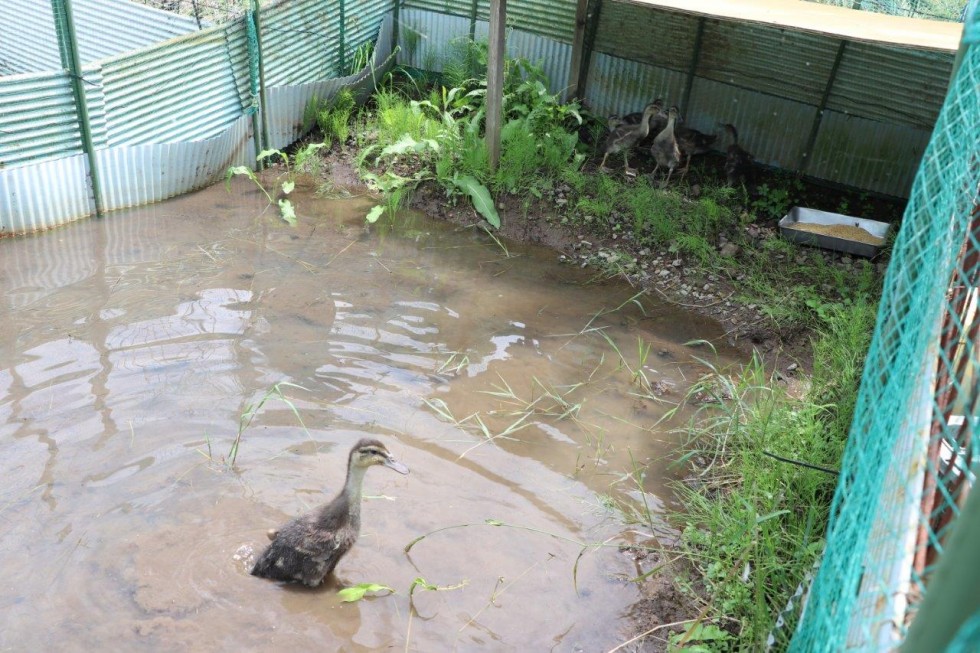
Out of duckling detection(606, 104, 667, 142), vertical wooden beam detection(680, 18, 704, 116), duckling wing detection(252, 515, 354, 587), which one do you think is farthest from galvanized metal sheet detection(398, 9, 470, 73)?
duckling wing detection(252, 515, 354, 587)

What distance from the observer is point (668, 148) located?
9.77 meters

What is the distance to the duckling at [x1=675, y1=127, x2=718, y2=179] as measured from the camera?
9.89 m

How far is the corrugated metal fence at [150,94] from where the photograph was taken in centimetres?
788

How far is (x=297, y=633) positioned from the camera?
454cm

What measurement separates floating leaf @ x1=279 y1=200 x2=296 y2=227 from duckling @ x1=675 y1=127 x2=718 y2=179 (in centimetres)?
451

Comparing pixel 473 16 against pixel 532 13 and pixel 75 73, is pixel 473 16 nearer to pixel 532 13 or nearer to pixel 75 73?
pixel 532 13

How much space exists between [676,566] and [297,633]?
2.21m

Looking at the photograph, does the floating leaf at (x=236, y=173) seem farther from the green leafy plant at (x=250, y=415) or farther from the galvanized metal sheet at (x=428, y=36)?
the green leafy plant at (x=250, y=415)

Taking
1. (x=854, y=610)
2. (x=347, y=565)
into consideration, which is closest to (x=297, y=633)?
(x=347, y=565)

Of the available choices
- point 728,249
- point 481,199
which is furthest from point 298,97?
point 728,249

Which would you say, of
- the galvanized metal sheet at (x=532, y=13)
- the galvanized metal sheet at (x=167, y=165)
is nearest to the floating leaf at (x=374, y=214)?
the galvanized metal sheet at (x=167, y=165)

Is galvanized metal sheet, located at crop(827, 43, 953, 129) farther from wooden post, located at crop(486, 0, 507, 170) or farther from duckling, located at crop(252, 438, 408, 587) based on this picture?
duckling, located at crop(252, 438, 408, 587)

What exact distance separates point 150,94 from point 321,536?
6.00 meters

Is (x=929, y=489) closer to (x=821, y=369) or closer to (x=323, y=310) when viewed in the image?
(x=821, y=369)
